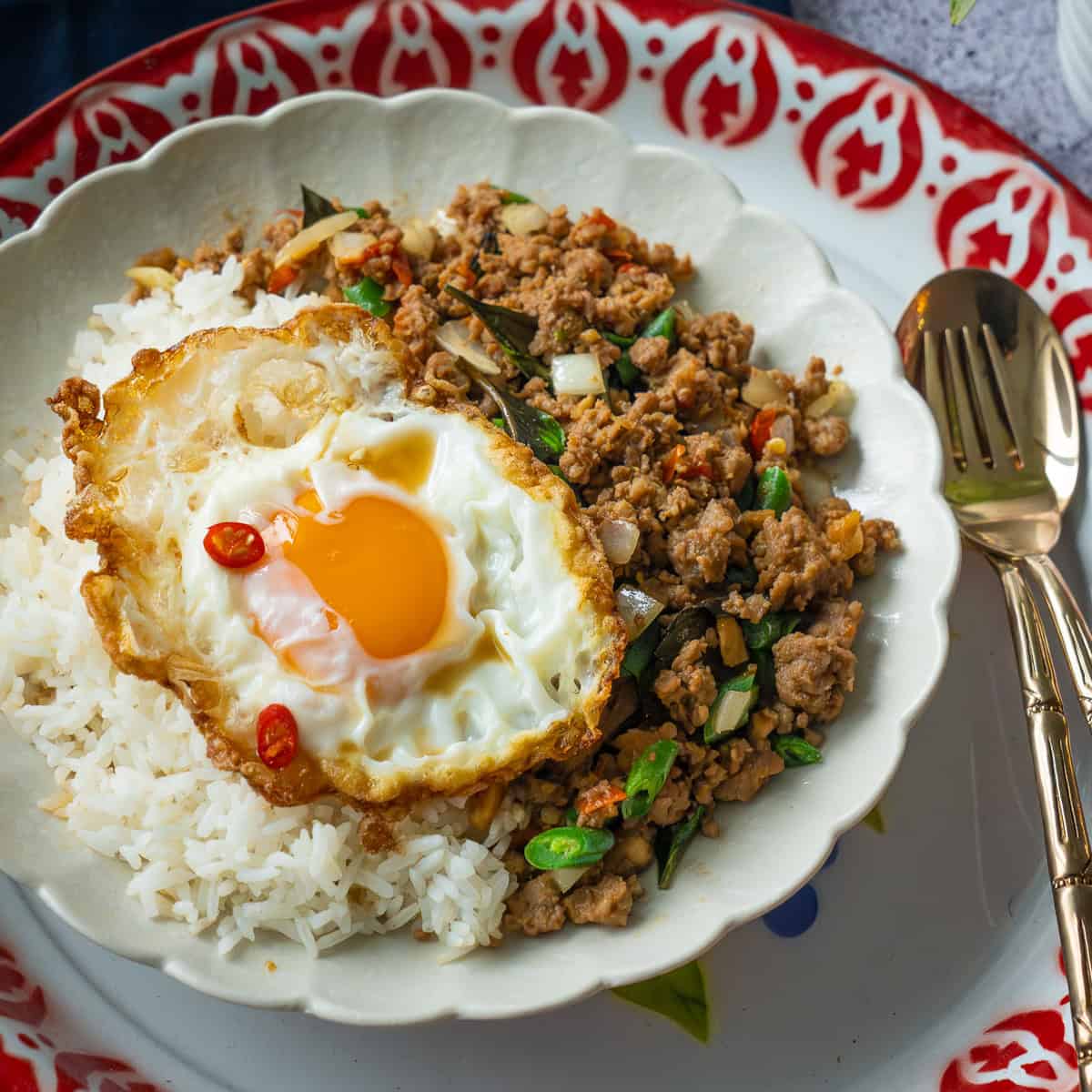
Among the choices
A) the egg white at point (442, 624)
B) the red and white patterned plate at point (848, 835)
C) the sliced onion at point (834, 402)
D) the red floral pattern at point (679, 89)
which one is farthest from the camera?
the red floral pattern at point (679, 89)

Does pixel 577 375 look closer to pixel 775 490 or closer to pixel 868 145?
pixel 775 490

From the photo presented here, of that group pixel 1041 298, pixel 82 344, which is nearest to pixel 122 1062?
pixel 82 344

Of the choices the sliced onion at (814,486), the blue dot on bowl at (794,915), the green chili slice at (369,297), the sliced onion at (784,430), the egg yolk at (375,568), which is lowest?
the blue dot on bowl at (794,915)

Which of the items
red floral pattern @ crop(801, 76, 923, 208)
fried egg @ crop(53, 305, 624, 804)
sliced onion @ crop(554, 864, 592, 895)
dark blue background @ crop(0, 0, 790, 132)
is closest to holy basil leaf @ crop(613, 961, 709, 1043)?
sliced onion @ crop(554, 864, 592, 895)

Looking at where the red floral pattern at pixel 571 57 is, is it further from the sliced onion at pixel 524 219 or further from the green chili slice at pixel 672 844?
the green chili slice at pixel 672 844

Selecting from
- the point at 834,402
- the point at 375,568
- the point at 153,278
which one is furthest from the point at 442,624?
the point at 153,278

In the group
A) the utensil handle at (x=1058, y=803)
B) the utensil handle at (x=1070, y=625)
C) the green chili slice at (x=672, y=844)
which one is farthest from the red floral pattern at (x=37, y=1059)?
the utensil handle at (x=1070, y=625)
